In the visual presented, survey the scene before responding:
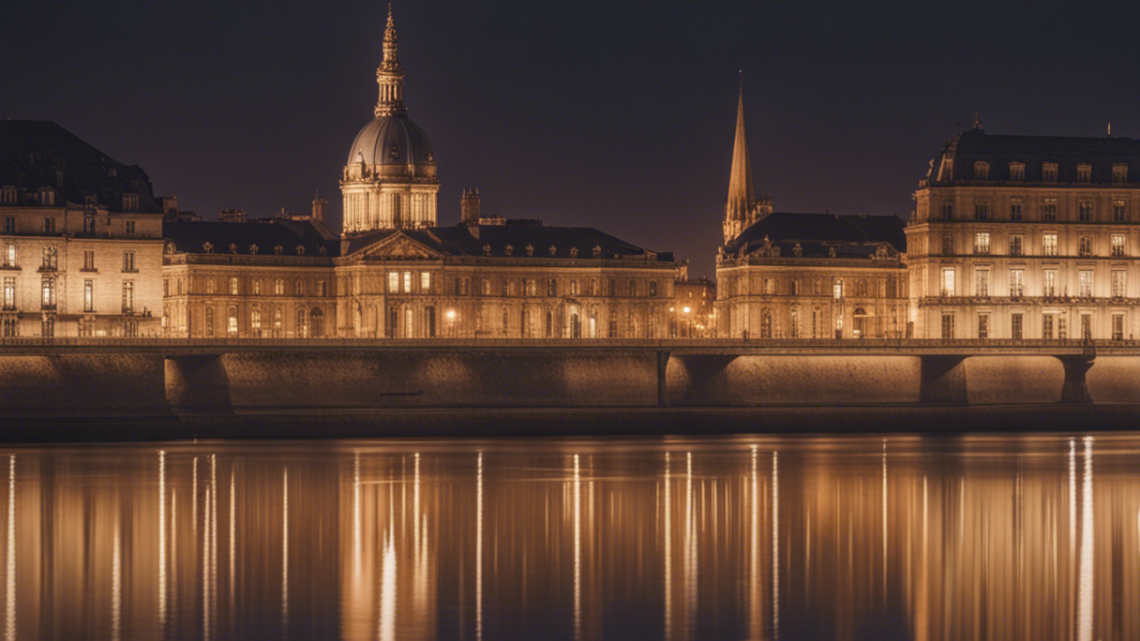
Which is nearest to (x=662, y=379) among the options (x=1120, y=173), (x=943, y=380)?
(x=943, y=380)

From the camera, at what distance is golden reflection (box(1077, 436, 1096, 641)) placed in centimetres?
4203

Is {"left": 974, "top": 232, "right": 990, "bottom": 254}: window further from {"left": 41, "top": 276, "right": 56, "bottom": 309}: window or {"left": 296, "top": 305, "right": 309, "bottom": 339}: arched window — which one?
{"left": 41, "top": 276, "right": 56, "bottom": 309}: window

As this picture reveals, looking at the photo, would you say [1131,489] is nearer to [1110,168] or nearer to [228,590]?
[228,590]

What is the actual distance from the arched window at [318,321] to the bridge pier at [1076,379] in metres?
52.5

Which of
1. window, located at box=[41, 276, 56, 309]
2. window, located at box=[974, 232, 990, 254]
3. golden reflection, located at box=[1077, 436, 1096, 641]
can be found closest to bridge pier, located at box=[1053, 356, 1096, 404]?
window, located at box=[974, 232, 990, 254]

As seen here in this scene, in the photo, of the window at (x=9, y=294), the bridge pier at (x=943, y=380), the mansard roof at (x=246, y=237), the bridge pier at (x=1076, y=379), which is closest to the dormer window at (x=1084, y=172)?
the bridge pier at (x=1076, y=379)

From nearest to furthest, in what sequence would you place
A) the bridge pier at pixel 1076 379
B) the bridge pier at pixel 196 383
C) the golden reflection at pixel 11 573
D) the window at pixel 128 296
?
the golden reflection at pixel 11 573 → the bridge pier at pixel 196 383 → the bridge pier at pixel 1076 379 → the window at pixel 128 296

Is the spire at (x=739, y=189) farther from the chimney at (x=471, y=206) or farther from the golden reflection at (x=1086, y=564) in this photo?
the golden reflection at (x=1086, y=564)

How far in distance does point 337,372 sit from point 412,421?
6332 millimetres

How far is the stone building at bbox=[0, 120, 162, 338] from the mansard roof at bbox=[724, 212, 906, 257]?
45112mm

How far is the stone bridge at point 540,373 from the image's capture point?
91.1 meters

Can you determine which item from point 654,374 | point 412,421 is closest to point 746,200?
point 654,374

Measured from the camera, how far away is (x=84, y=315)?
106938 millimetres

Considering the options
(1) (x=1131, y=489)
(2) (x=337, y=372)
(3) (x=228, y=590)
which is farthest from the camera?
(2) (x=337, y=372)
